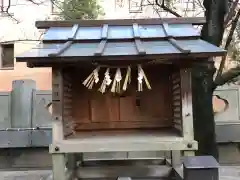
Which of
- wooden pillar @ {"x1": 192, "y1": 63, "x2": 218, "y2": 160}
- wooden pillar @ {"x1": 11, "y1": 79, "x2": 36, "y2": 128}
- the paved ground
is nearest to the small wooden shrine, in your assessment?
wooden pillar @ {"x1": 192, "y1": 63, "x2": 218, "y2": 160}

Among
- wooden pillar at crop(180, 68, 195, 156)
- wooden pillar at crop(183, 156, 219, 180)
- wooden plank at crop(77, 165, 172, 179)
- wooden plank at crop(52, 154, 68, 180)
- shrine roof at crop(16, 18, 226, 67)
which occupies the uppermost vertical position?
shrine roof at crop(16, 18, 226, 67)

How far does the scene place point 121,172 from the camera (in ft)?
18.7

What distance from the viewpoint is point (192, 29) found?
201 inches

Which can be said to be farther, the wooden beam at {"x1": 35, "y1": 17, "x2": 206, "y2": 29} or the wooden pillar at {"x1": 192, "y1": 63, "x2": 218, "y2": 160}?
the wooden pillar at {"x1": 192, "y1": 63, "x2": 218, "y2": 160}

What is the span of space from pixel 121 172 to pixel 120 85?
133 cm

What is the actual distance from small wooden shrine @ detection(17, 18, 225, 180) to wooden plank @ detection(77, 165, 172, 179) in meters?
0.02

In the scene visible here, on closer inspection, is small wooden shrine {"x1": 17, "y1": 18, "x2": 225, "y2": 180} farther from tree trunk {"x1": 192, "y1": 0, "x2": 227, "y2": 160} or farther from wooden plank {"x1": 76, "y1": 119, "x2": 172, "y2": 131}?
tree trunk {"x1": 192, "y1": 0, "x2": 227, "y2": 160}

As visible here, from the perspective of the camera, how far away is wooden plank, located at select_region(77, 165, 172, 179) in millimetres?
5703

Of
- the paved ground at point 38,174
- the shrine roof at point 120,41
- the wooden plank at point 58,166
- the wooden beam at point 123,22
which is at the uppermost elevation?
the wooden beam at point 123,22

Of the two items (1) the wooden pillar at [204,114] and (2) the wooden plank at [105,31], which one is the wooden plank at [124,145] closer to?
(2) the wooden plank at [105,31]

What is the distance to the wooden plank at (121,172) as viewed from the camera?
5.70 meters

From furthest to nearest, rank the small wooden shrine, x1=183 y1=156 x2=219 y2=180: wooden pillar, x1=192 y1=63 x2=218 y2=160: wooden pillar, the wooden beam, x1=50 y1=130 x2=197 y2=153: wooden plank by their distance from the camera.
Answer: x1=192 y1=63 x2=218 y2=160: wooden pillar, the wooden beam, x1=50 y1=130 x2=197 y2=153: wooden plank, the small wooden shrine, x1=183 y1=156 x2=219 y2=180: wooden pillar

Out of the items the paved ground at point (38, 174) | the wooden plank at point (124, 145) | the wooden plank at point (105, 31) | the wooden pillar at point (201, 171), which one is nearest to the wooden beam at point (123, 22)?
the wooden plank at point (105, 31)

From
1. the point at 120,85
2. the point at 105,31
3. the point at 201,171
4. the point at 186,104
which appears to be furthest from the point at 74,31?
the point at 201,171
